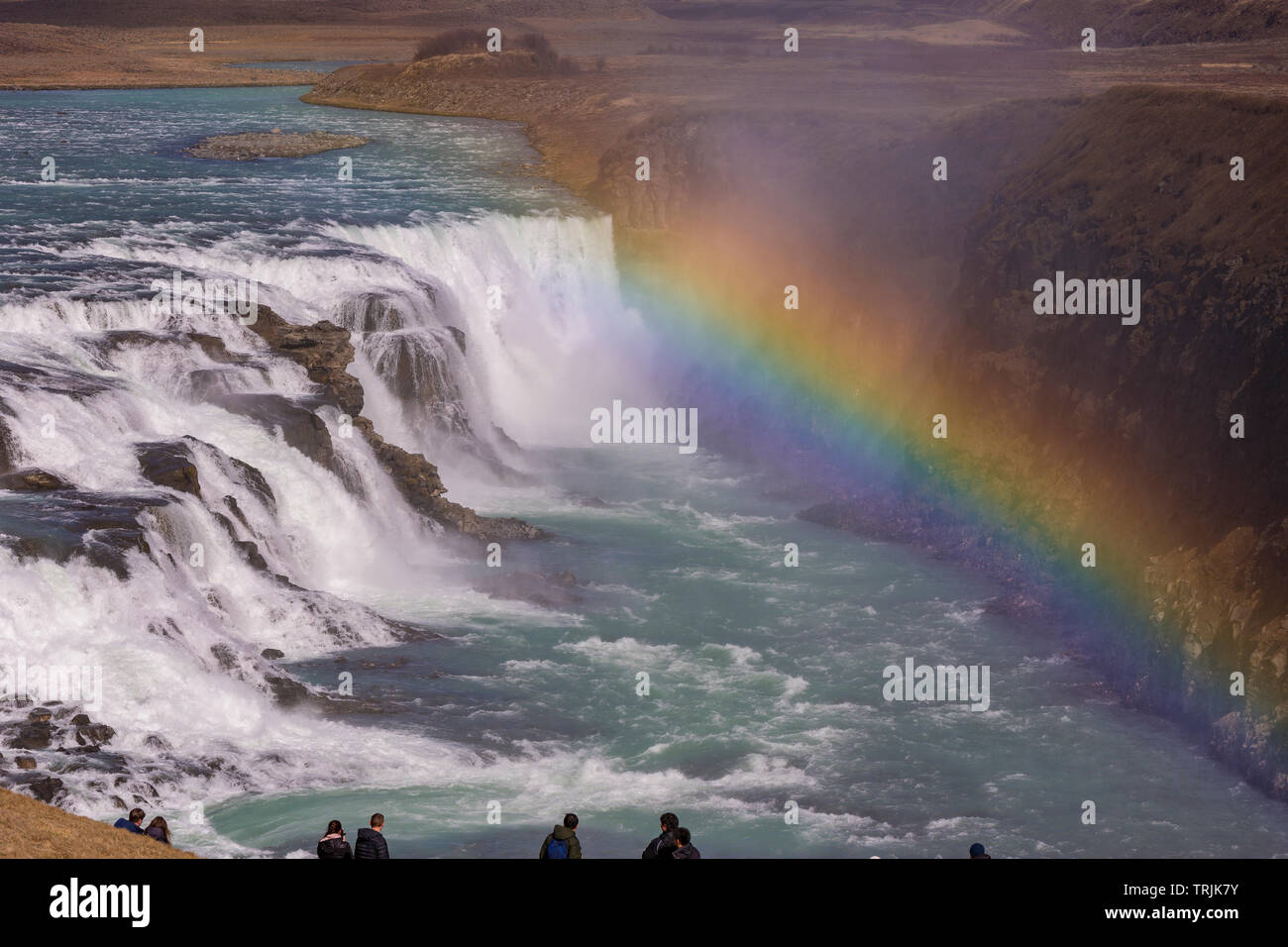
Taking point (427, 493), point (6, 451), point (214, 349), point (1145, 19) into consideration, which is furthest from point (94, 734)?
point (1145, 19)

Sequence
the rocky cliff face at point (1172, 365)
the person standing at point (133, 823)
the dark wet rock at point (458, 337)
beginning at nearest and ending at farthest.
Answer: the person standing at point (133, 823) → the rocky cliff face at point (1172, 365) → the dark wet rock at point (458, 337)

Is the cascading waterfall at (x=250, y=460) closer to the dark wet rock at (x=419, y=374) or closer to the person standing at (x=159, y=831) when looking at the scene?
the dark wet rock at (x=419, y=374)

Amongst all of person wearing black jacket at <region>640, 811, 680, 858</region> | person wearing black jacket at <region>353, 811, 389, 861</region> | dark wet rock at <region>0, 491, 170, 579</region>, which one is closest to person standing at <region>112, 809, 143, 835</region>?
person wearing black jacket at <region>353, 811, 389, 861</region>

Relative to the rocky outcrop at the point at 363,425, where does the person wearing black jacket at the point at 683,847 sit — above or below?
below

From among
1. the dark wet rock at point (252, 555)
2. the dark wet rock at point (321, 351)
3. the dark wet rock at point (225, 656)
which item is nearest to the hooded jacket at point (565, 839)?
the dark wet rock at point (225, 656)

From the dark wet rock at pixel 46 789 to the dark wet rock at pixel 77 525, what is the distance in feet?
17.5

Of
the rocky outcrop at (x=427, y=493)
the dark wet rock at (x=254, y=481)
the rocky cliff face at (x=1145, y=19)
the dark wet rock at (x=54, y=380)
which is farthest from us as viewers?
the rocky cliff face at (x=1145, y=19)

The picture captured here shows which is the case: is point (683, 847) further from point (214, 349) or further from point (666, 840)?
point (214, 349)

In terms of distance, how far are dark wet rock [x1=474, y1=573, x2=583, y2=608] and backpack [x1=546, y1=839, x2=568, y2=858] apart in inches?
746

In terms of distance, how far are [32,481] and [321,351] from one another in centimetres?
1156

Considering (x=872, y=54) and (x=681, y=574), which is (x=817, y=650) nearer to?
(x=681, y=574)

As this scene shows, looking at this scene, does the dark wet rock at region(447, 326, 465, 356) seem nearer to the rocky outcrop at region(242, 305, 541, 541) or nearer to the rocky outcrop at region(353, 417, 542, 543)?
the rocky outcrop at region(242, 305, 541, 541)

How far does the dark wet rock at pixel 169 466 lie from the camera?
107 ft
